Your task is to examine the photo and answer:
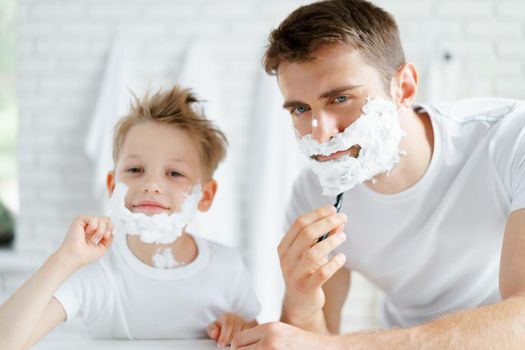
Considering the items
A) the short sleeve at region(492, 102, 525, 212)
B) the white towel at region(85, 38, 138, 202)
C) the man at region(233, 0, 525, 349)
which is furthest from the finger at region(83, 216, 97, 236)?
the white towel at region(85, 38, 138, 202)

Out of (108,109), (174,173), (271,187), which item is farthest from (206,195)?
(108,109)

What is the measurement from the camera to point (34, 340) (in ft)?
3.09

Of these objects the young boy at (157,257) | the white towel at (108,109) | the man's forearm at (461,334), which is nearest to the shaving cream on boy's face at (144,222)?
the young boy at (157,257)

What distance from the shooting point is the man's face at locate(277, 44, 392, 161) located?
1.04m

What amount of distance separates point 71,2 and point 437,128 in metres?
1.62

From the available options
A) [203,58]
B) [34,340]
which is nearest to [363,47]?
[34,340]

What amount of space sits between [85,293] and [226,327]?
266 millimetres

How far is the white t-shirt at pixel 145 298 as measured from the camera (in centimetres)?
109

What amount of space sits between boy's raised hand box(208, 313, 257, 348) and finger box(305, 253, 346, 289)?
16 cm

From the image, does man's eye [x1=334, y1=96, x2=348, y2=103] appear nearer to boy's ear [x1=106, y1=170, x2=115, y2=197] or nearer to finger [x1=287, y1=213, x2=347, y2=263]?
finger [x1=287, y1=213, x2=347, y2=263]

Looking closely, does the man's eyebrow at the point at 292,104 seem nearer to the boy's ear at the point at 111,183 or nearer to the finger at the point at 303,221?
the finger at the point at 303,221

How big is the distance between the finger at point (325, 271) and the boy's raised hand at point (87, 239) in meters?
0.35

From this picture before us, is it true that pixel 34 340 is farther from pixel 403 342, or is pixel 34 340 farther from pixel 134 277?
pixel 403 342

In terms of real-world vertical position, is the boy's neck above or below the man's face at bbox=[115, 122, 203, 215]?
below
